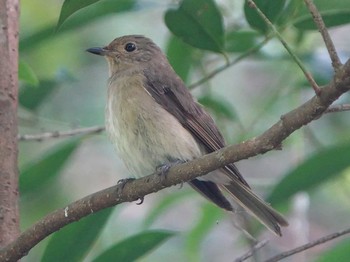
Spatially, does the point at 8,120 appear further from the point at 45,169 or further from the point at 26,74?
the point at 45,169

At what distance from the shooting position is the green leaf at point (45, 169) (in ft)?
13.8

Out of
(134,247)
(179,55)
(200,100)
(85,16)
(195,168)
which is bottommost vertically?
(195,168)

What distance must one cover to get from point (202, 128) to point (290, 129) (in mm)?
1795

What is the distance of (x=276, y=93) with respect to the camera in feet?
15.7

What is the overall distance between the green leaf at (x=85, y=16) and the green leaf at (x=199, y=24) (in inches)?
16.9

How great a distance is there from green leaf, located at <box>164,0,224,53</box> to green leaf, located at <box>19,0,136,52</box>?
0.43 metres

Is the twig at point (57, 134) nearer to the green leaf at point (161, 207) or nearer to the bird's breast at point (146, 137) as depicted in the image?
the bird's breast at point (146, 137)

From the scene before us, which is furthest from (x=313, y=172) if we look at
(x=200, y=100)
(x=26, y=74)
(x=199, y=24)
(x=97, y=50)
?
(x=97, y=50)

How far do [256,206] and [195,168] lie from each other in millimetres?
1190

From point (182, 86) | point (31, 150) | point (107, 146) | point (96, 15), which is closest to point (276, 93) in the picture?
point (182, 86)

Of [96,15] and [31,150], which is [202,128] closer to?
[96,15]

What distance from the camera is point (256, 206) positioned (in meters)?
4.02

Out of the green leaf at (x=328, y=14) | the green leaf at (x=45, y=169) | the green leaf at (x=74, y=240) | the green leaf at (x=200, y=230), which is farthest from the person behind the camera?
the green leaf at (x=200, y=230)

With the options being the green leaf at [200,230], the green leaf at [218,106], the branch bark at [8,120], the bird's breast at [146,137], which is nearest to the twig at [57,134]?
the bird's breast at [146,137]
